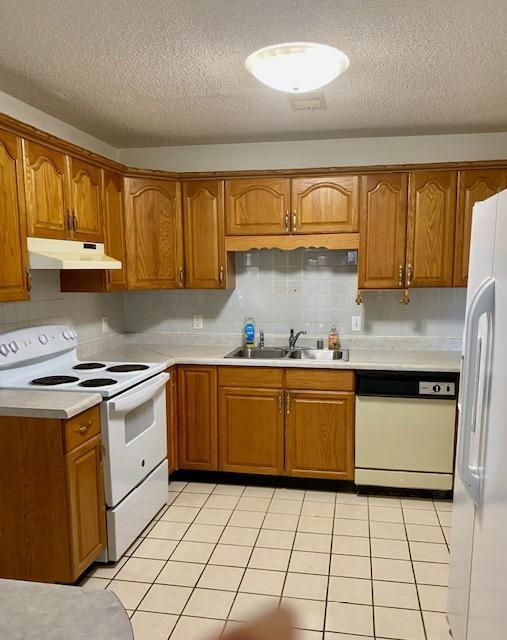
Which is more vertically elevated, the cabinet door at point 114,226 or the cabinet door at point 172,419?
the cabinet door at point 114,226

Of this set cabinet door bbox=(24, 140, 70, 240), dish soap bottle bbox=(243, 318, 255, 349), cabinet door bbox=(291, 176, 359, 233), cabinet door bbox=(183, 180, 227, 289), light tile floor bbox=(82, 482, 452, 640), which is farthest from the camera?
dish soap bottle bbox=(243, 318, 255, 349)

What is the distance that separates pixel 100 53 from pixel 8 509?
2033mm

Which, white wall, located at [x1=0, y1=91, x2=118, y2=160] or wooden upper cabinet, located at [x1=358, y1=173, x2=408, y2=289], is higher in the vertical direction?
white wall, located at [x1=0, y1=91, x2=118, y2=160]

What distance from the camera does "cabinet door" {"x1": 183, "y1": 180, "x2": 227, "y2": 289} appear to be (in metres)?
3.39

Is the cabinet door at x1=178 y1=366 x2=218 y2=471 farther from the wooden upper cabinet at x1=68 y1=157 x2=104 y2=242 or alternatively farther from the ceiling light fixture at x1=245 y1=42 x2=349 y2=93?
the ceiling light fixture at x1=245 y1=42 x2=349 y2=93

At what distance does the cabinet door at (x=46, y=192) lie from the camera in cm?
236

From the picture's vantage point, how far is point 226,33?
191 cm

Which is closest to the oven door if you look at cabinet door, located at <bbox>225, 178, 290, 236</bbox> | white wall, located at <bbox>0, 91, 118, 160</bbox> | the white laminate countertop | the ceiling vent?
the white laminate countertop

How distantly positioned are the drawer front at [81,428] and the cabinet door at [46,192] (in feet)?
3.02

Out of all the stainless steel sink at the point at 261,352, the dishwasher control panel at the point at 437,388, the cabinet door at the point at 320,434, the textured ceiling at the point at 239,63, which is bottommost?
the cabinet door at the point at 320,434

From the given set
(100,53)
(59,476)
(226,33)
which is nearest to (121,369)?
(59,476)

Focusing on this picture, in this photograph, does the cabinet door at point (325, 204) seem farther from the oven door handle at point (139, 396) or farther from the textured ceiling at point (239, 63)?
the oven door handle at point (139, 396)

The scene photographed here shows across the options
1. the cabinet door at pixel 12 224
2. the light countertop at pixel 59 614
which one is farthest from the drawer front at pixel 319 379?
the light countertop at pixel 59 614

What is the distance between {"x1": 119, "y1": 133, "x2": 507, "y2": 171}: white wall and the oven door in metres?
1.69
